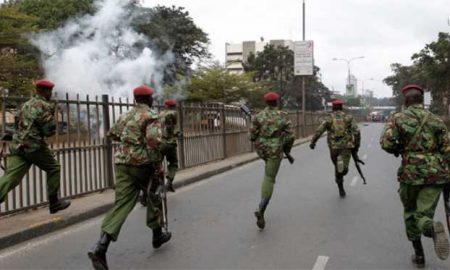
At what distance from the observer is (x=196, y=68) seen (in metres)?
47.9

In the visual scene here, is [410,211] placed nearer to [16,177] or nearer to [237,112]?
[16,177]

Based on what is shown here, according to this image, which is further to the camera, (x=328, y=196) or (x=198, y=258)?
(x=328, y=196)

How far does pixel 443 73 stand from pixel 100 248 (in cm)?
3824

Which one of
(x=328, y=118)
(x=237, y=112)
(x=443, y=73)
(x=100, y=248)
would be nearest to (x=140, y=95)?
(x=100, y=248)

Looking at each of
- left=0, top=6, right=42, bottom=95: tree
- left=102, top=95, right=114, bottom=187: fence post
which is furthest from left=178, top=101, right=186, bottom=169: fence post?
left=0, top=6, right=42, bottom=95: tree

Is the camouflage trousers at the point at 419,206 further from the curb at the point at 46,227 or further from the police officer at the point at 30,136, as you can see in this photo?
the curb at the point at 46,227

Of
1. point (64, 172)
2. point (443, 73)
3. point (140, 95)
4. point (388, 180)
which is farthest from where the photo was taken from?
point (443, 73)

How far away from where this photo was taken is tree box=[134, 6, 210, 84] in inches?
1618

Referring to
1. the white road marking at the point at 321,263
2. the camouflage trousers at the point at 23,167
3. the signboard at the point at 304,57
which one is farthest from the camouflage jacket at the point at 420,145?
the signboard at the point at 304,57

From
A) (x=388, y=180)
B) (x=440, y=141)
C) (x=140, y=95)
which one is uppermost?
(x=140, y=95)

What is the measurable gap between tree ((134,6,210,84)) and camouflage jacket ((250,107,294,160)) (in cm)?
3263

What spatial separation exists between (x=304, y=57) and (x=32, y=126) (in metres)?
34.1

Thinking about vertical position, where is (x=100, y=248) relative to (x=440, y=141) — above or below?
below

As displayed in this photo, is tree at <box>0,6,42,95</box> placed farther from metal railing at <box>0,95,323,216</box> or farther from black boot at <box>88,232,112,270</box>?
black boot at <box>88,232,112,270</box>
